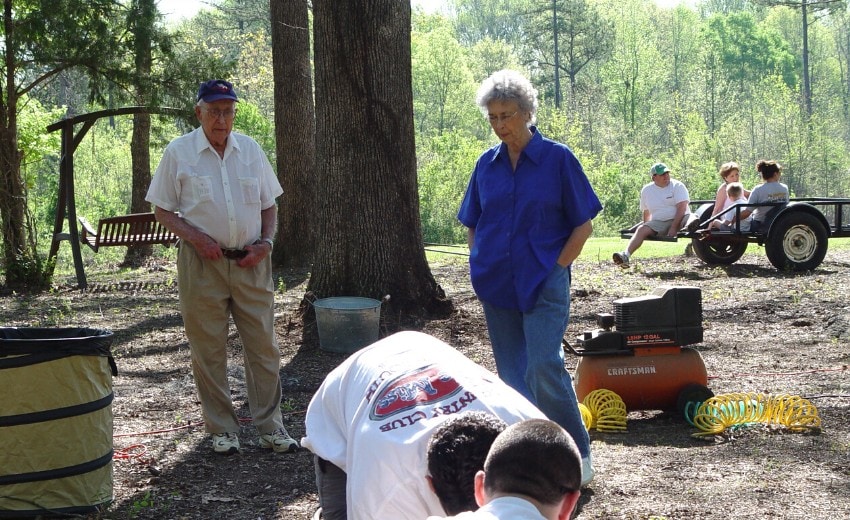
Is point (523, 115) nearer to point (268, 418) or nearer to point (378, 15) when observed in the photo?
point (268, 418)

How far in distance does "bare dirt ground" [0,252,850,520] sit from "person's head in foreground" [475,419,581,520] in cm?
248

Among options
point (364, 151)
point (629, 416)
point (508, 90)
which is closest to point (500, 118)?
point (508, 90)

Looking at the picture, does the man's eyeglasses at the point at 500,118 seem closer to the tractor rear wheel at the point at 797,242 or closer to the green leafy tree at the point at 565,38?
the tractor rear wheel at the point at 797,242

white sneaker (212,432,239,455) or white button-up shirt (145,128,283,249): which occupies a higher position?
white button-up shirt (145,128,283,249)

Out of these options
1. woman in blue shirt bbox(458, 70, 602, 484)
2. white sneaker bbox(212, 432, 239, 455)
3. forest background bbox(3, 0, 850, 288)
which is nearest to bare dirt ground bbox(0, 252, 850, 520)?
white sneaker bbox(212, 432, 239, 455)

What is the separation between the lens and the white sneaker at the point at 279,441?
205 inches

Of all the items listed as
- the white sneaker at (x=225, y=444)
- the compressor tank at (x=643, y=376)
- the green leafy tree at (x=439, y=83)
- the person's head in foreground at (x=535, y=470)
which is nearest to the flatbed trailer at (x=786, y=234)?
the compressor tank at (x=643, y=376)

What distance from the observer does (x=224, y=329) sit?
5250 millimetres

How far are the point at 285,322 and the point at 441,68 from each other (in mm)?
57496

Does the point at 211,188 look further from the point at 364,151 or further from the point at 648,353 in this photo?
the point at 364,151

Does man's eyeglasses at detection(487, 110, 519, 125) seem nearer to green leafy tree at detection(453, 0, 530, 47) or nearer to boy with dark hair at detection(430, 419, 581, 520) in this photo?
boy with dark hair at detection(430, 419, 581, 520)

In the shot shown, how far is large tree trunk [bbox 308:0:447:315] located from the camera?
8266 mm

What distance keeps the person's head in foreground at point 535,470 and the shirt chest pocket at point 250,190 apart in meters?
3.58

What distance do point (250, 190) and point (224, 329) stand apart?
78 centimetres
